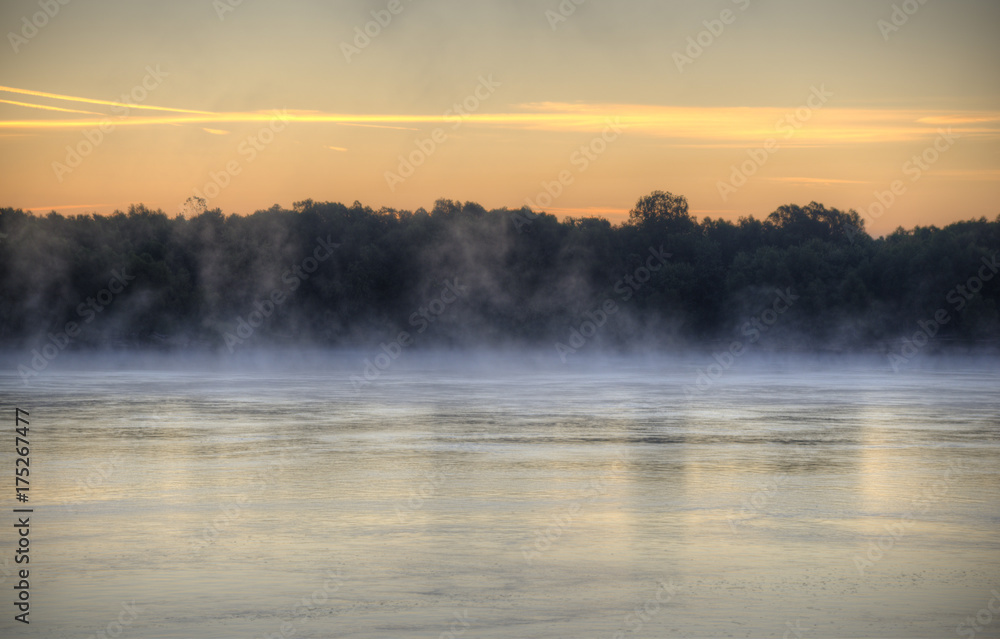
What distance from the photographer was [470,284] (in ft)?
345

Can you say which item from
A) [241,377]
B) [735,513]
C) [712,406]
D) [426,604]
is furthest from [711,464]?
[241,377]

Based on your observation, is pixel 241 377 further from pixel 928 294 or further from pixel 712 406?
Answer: pixel 928 294

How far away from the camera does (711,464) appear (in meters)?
20.0

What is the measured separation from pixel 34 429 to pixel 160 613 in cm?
1738
